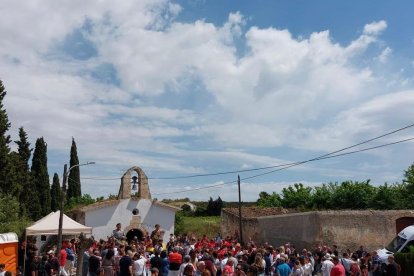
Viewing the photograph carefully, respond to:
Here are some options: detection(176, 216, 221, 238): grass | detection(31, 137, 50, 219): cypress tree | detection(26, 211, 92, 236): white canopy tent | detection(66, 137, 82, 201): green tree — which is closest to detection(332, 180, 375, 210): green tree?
detection(176, 216, 221, 238): grass

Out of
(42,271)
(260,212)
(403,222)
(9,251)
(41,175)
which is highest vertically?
(41,175)

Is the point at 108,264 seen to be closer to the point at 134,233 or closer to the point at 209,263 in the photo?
the point at 209,263

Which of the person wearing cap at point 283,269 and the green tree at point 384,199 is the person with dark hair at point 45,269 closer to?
Answer: the person wearing cap at point 283,269

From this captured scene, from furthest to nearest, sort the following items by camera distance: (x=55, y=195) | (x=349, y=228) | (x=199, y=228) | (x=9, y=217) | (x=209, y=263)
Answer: (x=55, y=195) → (x=199, y=228) → (x=9, y=217) → (x=349, y=228) → (x=209, y=263)

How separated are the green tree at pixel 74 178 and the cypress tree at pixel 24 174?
11852 millimetres

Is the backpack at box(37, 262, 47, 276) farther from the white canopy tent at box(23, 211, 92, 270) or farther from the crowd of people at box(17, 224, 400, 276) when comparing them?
the white canopy tent at box(23, 211, 92, 270)

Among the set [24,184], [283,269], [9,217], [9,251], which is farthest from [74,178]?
[283,269]

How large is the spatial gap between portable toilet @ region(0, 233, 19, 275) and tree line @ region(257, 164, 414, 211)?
2472 centimetres

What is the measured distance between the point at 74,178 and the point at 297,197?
2726 cm

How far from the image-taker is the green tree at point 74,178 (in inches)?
2199

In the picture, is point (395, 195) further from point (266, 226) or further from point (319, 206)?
point (266, 226)

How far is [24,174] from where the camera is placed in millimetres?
39531

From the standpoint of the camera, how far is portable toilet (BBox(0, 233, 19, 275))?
17031mm

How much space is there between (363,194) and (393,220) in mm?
A: 11209
